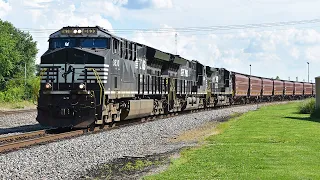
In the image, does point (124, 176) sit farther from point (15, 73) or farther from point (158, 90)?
point (15, 73)

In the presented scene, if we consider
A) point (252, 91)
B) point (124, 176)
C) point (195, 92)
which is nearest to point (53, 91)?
point (124, 176)

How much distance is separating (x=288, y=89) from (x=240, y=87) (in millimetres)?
24356

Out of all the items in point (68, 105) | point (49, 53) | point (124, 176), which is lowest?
point (124, 176)

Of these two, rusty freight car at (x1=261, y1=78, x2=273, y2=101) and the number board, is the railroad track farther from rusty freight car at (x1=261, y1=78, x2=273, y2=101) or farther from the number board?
rusty freight car at (x1=261, y1=78, x2=273, y2=101)

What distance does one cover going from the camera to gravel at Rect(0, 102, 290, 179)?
10.6 metres

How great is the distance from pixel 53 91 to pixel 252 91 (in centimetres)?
4624

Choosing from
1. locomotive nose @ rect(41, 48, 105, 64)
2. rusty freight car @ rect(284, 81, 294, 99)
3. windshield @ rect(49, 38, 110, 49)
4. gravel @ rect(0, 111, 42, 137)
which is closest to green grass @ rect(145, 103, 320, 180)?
locomotive nose @ rect(41, 48, 105, 64)

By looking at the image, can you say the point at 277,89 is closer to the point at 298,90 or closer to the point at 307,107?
the point at 298,90

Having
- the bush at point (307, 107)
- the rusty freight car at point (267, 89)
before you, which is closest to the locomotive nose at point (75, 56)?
the bush at point (307, 107)

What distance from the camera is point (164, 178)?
32.5 ft

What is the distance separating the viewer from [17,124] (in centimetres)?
2377

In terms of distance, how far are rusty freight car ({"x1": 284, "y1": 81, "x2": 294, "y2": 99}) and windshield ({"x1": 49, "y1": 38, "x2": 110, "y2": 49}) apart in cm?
→ 6028

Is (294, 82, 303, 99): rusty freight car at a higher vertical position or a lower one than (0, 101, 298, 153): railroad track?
higher

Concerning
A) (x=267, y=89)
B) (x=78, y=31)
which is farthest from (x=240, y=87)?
(x=78, y=31)
